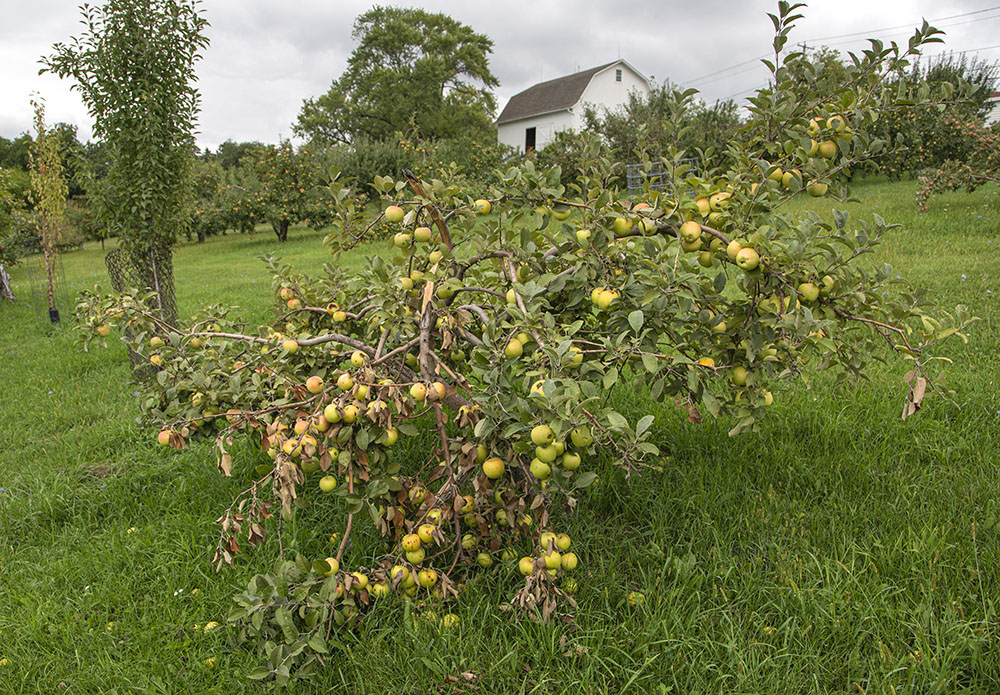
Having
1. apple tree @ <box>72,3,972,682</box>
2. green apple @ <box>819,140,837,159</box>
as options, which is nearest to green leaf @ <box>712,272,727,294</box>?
apple tree @ <box>72,3,972,682</box>

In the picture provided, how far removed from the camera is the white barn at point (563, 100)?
3362cm

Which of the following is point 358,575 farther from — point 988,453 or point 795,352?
point 988,453

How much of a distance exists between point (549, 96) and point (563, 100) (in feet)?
7.48

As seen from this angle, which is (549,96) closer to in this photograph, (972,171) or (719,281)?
(972,171)

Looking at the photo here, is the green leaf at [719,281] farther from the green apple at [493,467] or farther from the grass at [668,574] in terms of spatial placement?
the green apple at [493,467]

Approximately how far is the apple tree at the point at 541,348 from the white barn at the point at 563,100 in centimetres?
3168

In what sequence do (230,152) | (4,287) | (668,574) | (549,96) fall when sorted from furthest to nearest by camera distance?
(230,152), (549,96), (4,287), (668,574)

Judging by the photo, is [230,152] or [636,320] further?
[230,152]

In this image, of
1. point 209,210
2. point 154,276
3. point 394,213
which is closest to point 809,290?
point 394,213

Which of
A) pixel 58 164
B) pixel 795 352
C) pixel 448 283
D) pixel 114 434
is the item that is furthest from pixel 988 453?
pixel 58 164

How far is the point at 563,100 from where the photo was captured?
112 ft

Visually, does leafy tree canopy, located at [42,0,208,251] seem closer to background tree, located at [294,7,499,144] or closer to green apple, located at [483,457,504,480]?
green apple, located at [483,457,504,480]

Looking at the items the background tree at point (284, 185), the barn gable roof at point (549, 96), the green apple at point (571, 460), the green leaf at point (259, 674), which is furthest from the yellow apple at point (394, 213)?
the barn gable roof at point (549, 96)

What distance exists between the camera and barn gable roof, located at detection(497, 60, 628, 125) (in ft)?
111
